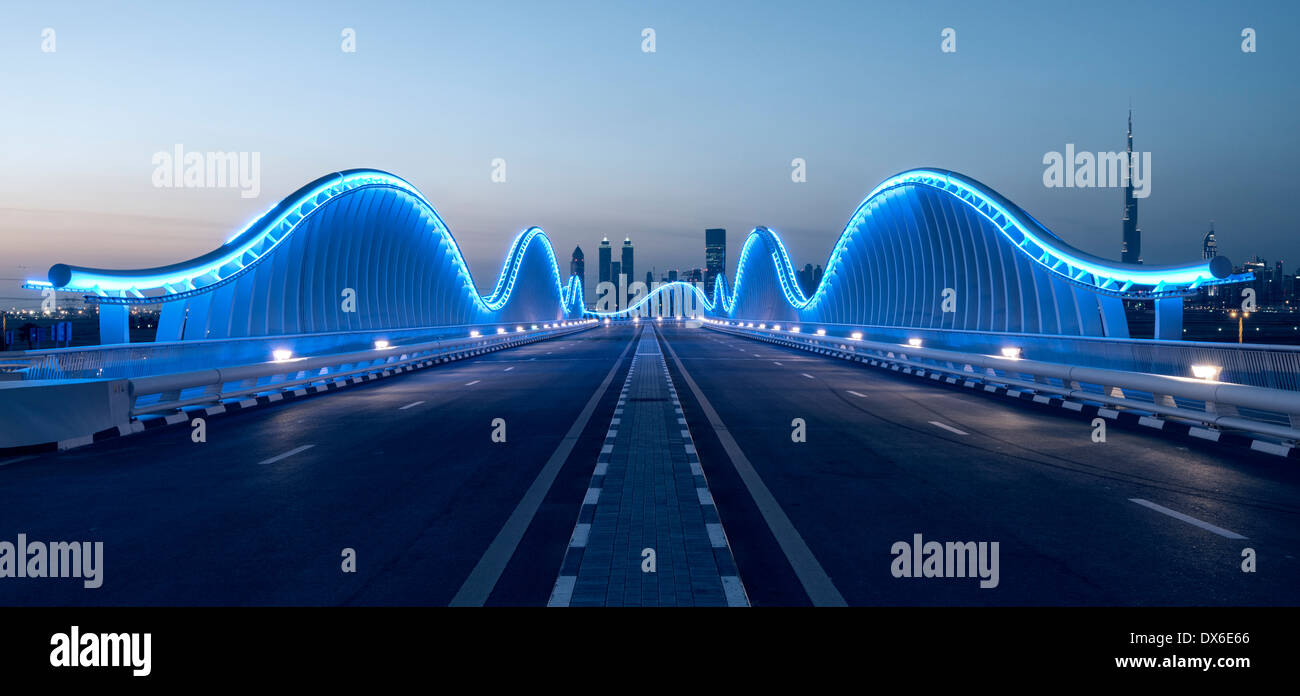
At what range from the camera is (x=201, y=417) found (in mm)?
16766

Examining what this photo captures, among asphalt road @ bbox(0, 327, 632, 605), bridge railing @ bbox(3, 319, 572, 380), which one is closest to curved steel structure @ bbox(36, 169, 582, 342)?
bridge railing @ bbox(3, 319, 572, 380)

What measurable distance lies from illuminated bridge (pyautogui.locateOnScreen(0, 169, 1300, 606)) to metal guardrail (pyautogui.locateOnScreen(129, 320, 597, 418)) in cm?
10

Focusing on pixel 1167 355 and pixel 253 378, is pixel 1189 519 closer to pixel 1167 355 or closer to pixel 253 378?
pixel 1167 355

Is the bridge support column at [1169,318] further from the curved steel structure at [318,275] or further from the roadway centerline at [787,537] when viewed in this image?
the curved steel structure at [318,275]

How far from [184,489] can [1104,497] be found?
9712 millimetres

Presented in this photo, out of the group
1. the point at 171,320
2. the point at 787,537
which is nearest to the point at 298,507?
the point at 787,537

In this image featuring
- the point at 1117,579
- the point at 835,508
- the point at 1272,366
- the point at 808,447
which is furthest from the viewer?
the point at 1272,366

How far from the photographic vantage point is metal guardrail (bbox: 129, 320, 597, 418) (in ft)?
52.0

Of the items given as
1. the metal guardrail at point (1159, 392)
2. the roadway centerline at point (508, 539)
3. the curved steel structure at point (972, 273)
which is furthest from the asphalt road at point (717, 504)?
the curved steel structure at point (972, 273)

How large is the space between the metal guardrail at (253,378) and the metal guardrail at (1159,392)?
56.9ft

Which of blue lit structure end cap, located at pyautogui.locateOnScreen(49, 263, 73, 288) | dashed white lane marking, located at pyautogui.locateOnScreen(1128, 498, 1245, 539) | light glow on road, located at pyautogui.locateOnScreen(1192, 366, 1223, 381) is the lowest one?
dashed white lane marking, located at pyautogui.locateOnScreen(1128, 498, 1245, 539)

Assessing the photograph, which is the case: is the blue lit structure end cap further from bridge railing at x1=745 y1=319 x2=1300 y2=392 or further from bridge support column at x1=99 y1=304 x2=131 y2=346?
bridge railing at x1=745 y1=319 x2=1300 y2=392

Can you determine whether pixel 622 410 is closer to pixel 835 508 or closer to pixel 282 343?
pixel 835 508
